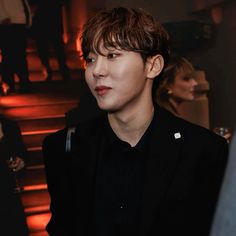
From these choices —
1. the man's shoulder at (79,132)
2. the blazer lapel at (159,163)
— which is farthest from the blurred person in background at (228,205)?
the man's shoulder at (79,132)

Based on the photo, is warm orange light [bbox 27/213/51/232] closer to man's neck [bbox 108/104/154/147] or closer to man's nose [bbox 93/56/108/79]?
man's neck [bbox 108/104/154/147]

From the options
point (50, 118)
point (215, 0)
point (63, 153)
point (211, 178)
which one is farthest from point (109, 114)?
point (215, 0)

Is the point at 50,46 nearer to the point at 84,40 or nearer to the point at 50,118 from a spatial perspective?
the point at 50,118

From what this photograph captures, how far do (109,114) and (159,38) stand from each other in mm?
281

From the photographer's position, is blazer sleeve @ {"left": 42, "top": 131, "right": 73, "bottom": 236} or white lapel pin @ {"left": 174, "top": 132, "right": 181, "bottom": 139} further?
blazer sleeve @ {"left": 42, "top": 131, "right": 73, "bottom": 236}

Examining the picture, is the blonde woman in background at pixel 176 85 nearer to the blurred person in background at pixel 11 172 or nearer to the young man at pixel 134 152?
the blurred person in background at pixel 11 172

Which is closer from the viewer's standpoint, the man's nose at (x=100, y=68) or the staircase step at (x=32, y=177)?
the man's nose at (x=100, y=68)

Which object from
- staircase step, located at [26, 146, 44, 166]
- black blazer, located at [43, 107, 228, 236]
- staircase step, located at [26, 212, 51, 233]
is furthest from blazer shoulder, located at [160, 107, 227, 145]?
staircase step, located at [26, 212, 51, 233]

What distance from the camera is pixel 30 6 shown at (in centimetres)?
207

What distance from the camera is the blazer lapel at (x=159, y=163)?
112 centimetres

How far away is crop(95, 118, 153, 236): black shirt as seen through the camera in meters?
1.15

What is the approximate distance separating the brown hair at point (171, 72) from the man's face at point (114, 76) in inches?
42.2

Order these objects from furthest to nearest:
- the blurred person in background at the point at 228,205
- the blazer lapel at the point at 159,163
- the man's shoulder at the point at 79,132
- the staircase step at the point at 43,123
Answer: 1. the staircase step at the point at 43,123
2. the man's shoulder at the point at 79,132
3. the blazer lapel at the point at 159,163
4. the blurred person in background at the point at 228,205

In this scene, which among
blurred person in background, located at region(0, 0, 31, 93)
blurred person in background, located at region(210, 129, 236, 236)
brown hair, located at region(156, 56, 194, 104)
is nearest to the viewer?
blurred person in background, located at region(210, 129, 236, 236)
